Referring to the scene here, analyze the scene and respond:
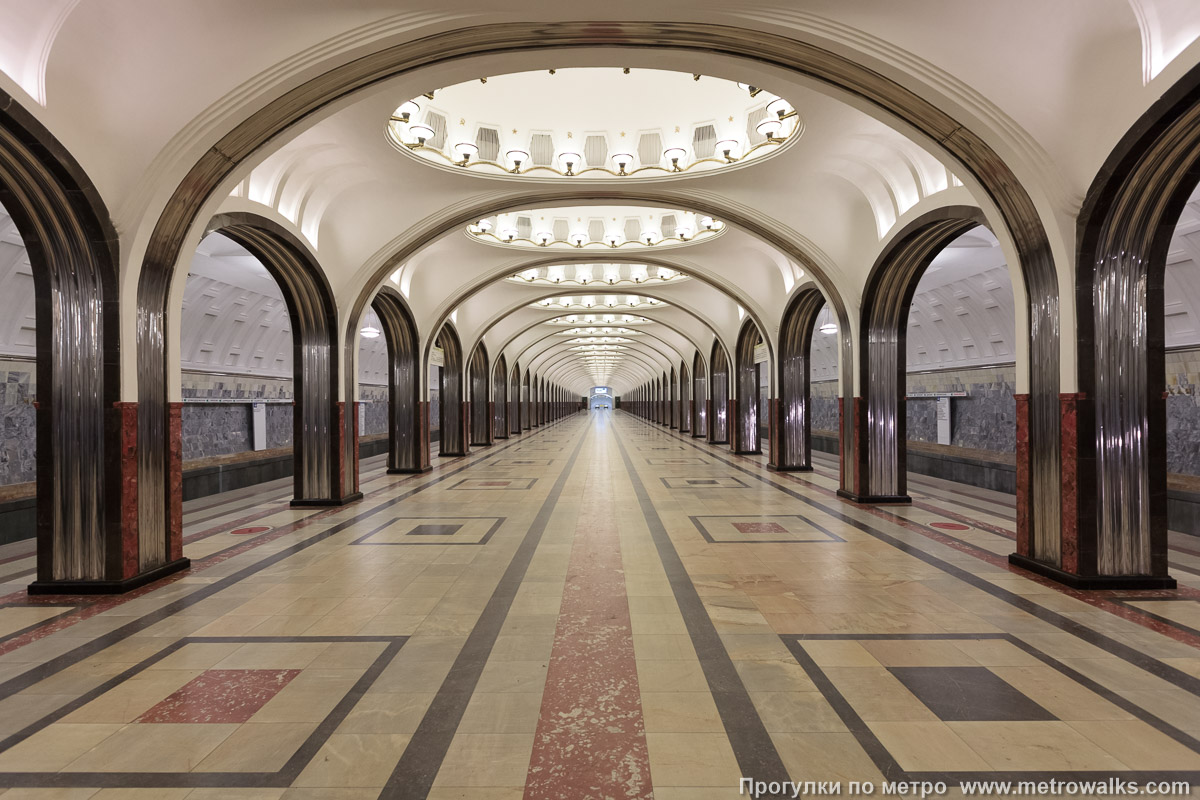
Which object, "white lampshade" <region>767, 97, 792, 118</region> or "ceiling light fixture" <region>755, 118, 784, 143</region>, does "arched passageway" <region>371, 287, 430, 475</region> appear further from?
"white lampshade" <region>767, 97, 792, 118</region>

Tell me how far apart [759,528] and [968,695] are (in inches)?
181

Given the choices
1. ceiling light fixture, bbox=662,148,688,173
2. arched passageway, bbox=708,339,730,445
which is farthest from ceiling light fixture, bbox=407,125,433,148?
arched passageway, bbox=708,339,730,445

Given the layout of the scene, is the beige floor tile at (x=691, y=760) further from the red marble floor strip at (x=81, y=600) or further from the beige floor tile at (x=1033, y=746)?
the red marble floor strip at (x=81, y=600)

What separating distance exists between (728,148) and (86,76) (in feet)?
25.5

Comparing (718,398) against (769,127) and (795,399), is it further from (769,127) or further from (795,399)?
(769,127)

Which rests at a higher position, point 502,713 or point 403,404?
point 403,404

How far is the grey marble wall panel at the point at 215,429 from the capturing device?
12.2 meters

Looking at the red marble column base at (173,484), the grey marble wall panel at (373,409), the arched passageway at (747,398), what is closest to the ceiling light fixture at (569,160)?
the red marble column base at (173,484)

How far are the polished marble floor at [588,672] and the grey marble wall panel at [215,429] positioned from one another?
5364mm

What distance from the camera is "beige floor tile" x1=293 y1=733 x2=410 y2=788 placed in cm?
273

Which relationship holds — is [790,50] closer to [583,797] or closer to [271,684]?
[583,797]

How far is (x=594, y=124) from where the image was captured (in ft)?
35.0

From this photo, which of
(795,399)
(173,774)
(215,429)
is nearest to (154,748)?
(173,774)

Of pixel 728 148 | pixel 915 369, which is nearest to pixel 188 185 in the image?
pixel 728 148
